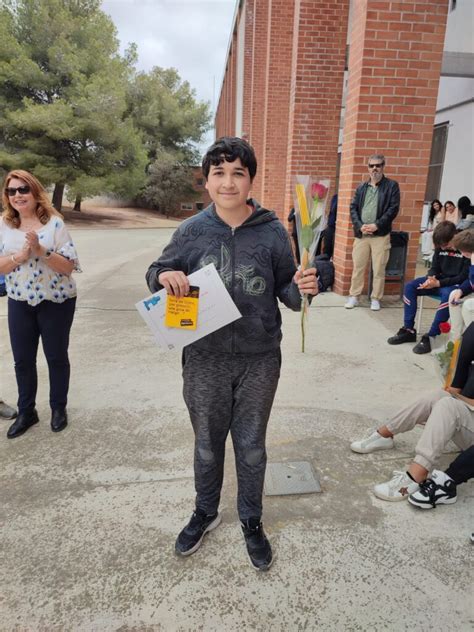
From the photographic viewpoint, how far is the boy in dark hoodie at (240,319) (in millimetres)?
1868

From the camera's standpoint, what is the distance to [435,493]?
7.84ft

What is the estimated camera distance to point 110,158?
24438mm

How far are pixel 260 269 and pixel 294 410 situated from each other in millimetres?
1818

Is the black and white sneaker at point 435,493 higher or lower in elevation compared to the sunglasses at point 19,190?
lower

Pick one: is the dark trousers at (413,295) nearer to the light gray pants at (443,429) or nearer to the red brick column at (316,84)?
the light gray pants at (443,429)

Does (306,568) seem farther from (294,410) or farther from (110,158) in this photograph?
(110,158)

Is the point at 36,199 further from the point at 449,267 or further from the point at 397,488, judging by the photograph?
the point at 449,267

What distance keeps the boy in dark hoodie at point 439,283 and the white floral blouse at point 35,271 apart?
336cm

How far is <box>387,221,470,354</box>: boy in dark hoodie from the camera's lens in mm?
4641

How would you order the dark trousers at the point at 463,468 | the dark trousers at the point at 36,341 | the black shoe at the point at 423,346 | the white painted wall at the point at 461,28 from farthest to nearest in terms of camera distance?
1. the white painted wall at the point at 461,28
2. the black shoe at the point at 423,346
3. the dark trousers at the point at 36,341
4. the dark trousers at the point at 463,468

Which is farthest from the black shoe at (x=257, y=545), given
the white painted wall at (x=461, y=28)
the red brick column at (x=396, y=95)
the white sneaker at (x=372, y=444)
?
the white painted wall at (x=461, y=28)

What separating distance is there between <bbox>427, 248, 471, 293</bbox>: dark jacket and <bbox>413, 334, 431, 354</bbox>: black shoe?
0.59m

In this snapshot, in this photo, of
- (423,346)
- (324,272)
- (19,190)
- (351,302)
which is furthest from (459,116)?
(324,272)

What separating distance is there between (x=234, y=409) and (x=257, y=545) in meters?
Result: 0.62
